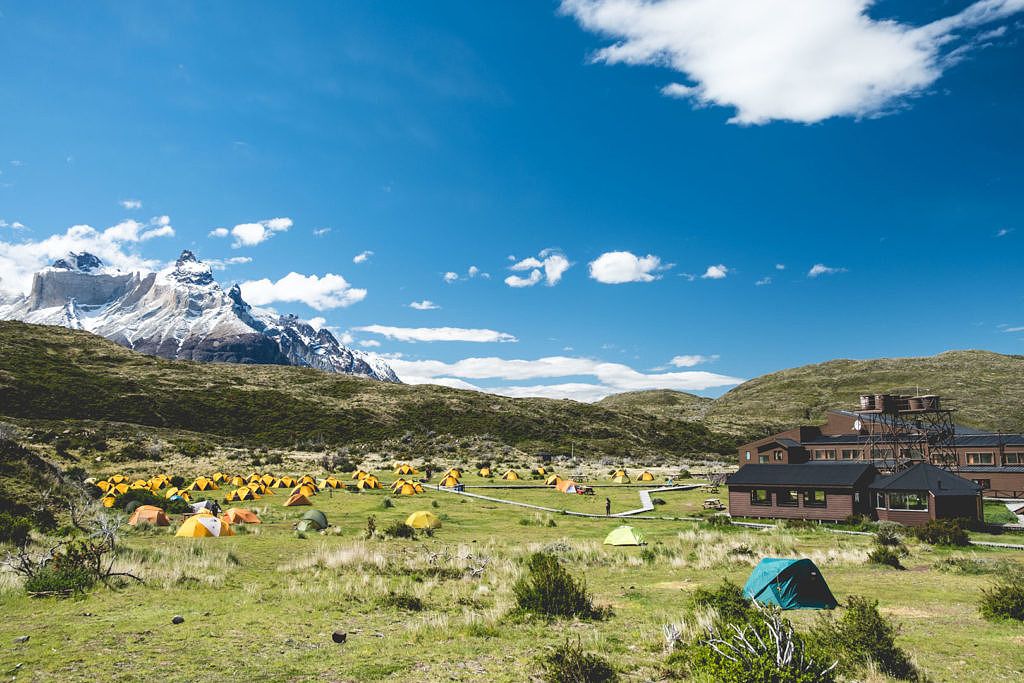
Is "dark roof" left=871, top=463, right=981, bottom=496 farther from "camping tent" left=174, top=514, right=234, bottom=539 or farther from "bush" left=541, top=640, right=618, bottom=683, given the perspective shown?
"camping tent" left=174, top=514, right=234, bottom=539

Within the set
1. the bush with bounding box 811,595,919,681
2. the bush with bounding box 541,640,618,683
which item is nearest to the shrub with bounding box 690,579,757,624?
the bush with bounding box 811,595,919,681

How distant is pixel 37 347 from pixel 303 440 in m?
62.3

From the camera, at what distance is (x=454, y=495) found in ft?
167

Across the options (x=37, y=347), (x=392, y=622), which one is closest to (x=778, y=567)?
(x=392, y=622)

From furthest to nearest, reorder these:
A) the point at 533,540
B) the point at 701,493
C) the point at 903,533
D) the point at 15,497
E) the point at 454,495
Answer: the point at 701,493, the point at 454,495, the point at 903,533, the point at 533,540, the point at 15,497

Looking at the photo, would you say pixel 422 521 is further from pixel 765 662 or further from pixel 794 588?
pixel 765 662

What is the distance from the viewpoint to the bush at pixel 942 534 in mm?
29808

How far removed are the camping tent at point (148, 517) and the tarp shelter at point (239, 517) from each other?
3.13 meters

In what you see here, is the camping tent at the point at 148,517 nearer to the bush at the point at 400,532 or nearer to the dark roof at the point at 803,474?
the bush at the point at 400,532

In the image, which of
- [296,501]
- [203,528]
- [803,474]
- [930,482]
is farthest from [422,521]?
[930,482]

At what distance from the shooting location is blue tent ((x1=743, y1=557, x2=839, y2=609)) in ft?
55.8

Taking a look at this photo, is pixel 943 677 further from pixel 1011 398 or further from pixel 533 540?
pixel 1011 398

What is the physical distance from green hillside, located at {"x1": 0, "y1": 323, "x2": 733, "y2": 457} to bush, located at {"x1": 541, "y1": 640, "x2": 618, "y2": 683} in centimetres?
7765

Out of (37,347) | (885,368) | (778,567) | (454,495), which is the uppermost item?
(885,368)
